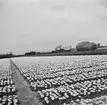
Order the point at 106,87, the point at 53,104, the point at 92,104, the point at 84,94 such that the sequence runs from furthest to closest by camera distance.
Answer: the point at 106,87, the point at 84,94, the point at 53,104, the point at 92,104

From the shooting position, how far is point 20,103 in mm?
5742

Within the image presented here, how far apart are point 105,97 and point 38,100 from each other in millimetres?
2483

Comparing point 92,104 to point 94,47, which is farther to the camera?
point 94,47

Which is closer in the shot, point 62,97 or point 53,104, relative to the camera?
point 53,104

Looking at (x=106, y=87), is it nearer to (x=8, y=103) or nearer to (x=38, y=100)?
(x=38, y=100)

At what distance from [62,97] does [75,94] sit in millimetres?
584

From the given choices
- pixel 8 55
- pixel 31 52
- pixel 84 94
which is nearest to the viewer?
pixel 84 94

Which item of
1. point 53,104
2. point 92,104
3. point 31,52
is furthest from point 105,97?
point 31,52

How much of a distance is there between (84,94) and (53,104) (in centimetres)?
148

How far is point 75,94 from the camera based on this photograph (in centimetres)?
618

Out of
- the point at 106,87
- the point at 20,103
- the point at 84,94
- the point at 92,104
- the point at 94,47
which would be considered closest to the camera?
the point at 92,104

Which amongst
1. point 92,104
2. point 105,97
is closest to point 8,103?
point 92,104

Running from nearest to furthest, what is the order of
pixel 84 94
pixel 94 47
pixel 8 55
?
1. pixel 84 94
2. pixel 94 47
3. pixel 8 55

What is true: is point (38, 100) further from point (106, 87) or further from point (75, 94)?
point (106, 87)
